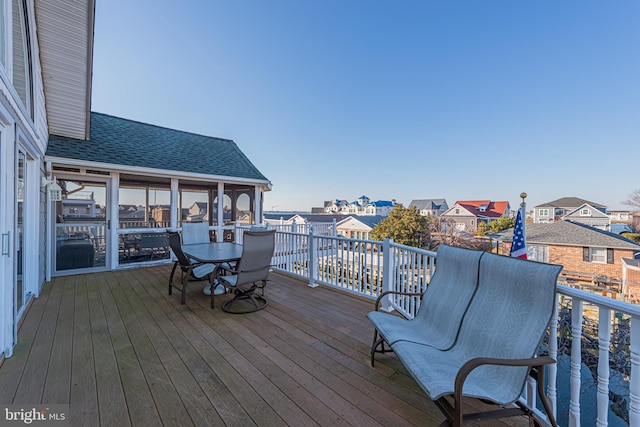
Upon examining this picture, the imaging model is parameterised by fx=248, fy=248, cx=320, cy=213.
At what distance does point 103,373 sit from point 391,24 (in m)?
11.1

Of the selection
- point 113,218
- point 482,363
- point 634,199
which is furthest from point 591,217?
point 113,218

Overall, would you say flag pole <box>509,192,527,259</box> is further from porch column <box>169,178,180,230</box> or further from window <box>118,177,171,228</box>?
window <box>118,177,171,228</box>

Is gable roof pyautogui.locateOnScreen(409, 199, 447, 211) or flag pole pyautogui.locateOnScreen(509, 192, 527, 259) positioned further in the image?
gable roof pyautogui.locateOnScreen(409, 199, 447, 211)

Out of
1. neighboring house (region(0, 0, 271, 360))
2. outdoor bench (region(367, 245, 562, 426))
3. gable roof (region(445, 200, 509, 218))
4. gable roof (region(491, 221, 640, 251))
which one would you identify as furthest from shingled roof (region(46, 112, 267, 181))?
gable roof (region(445, 200, 509, 218))

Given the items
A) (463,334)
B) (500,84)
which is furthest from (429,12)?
(463,334)

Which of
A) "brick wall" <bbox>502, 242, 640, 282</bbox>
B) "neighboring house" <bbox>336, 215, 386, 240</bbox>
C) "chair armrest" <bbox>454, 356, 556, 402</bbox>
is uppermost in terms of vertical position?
"chair armrest" <bbox>454, 356, 556, 402</bbox>

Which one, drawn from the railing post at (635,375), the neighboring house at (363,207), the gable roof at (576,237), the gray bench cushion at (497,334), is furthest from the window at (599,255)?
the neighboring house at (363,207)

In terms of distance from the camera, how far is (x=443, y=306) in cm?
214

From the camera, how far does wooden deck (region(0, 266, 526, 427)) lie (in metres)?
1.69

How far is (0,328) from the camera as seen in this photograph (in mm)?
2256

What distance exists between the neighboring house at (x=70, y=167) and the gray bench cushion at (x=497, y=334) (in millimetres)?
3665

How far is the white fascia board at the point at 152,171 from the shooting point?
199 inches

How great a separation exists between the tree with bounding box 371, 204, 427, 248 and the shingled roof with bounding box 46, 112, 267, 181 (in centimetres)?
1479

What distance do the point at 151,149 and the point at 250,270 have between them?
18.5ft
